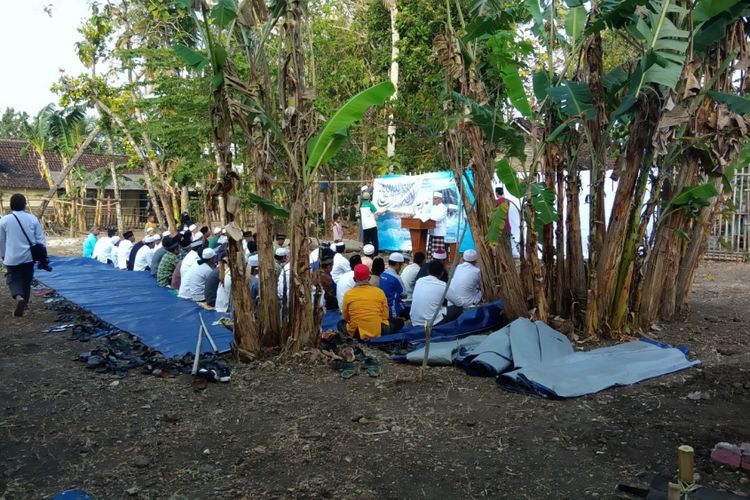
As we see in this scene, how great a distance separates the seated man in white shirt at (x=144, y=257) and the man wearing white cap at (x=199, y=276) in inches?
146

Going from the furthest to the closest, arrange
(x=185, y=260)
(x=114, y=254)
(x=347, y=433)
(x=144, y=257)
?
(x=114, y=254) → (x=144, y=257) → (x=185, y=260) → (x=347, y=433)

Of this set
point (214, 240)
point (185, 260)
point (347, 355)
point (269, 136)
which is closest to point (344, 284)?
point (347, 355)

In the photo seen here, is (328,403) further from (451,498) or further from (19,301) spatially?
(19,301)

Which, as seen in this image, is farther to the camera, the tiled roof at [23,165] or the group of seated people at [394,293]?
the tiled roof at [23,165]

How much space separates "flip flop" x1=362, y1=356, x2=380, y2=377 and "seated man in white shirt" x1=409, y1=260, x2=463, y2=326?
132 centimetres

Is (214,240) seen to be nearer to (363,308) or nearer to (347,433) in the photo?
(363,308)

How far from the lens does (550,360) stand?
6145 mm

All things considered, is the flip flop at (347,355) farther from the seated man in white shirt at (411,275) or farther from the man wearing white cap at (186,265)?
the man wearing white cap at (186,265)

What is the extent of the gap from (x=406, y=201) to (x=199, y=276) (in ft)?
20.3

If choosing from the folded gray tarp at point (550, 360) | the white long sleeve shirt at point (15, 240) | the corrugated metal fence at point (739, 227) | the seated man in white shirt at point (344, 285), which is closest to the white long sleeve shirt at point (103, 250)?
the white long sleeve shirt at point (15, 240)

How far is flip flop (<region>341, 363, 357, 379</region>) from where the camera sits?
6075 mm

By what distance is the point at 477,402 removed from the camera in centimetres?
→ 534

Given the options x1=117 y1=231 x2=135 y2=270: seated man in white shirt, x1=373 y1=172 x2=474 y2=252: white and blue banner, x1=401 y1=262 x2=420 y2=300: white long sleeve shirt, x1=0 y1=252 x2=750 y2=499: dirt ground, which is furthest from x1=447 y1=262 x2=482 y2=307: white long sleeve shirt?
x1=117 y1=231 x2=135 y2=270: seated man in white shirt

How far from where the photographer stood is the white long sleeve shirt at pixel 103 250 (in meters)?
15.5
